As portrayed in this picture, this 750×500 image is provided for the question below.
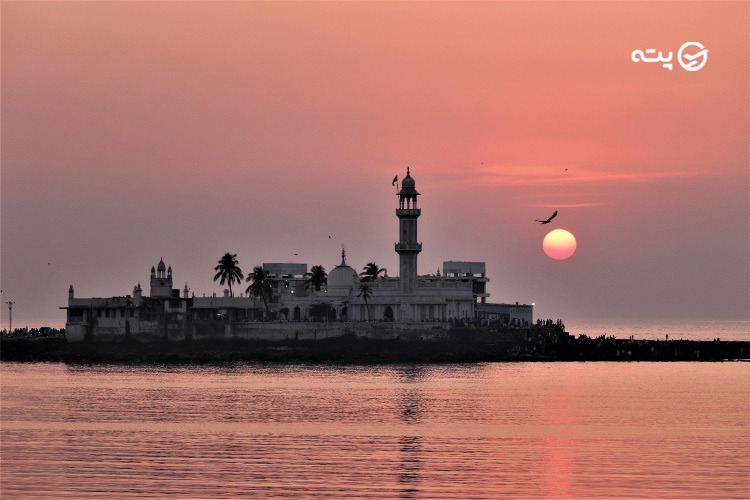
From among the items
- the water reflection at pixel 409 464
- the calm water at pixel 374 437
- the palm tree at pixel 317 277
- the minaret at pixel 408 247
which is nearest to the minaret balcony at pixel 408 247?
the minaret at pixel 408 247

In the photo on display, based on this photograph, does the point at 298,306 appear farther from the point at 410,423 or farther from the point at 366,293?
the point at 410,423

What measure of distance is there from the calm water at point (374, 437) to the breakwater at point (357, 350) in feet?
106

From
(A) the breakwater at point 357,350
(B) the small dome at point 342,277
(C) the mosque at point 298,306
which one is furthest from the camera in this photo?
(B) the small dome at point 342,277

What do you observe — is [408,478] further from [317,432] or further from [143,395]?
[143,395]

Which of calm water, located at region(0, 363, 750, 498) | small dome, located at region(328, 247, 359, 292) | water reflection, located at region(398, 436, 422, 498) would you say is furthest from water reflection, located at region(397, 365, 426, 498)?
small dome, located at region(328, 247, 359, 292)

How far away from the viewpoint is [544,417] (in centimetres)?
7481

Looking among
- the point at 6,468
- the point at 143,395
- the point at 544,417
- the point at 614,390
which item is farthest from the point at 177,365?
the point at 6,468

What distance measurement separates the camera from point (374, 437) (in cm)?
6378

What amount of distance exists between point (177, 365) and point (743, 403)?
209ft

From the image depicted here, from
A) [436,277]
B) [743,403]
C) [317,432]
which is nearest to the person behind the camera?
[317,432]

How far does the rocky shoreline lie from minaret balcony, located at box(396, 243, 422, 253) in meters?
12.9

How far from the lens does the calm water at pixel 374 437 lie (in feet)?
162

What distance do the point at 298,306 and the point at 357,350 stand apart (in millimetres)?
19825

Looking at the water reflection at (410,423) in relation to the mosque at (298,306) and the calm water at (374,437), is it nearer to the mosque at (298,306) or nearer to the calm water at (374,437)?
the calm water at (374,437)
